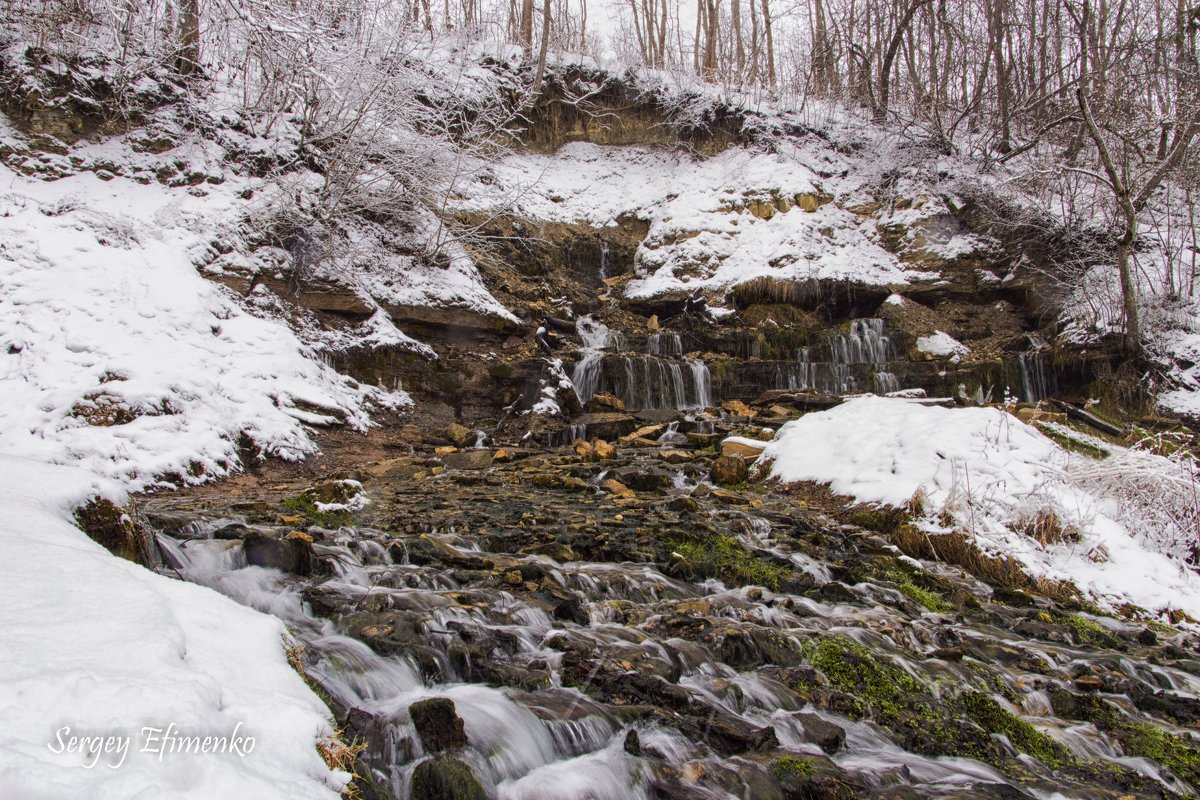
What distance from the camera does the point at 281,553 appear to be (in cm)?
412

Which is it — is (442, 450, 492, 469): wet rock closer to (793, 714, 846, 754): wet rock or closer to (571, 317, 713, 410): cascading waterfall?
(571, 317, 713, 410): cascading waterfall

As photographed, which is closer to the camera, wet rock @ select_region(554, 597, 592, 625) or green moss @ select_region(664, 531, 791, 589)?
wet rock @ select_region(554, 597, 592, 625)

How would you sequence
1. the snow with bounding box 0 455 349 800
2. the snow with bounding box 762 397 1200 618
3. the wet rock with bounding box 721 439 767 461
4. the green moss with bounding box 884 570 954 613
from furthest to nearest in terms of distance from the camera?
1. the wet rock with bounding box 721 439 767 461
2. the snow with bounding box 762 397 1200 618
3. the green moss with bounding box 884 570 954 613
4. the snow with bounding box 0 455 349 800

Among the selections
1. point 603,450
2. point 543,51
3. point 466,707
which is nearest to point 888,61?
point 543,51

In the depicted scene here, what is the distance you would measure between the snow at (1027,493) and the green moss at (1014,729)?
7.29 feet

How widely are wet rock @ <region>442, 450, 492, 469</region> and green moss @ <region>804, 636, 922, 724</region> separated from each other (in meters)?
5.86

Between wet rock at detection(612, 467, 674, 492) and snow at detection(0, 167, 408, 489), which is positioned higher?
snow at detection(0, 167, 408, 489)

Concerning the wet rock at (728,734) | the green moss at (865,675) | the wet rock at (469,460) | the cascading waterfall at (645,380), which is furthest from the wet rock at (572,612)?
the cascading waterfall at (645,380)

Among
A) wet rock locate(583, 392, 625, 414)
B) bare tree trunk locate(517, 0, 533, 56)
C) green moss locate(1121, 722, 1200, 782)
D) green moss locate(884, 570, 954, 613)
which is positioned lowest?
green moss locate(1121, 722, 1200, 782)

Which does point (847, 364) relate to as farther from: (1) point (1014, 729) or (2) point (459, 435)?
(1) point (1014, 729)

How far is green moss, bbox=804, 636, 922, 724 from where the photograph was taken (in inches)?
127

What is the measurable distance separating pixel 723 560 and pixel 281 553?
3.17 metres

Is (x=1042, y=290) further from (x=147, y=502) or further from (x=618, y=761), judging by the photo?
(x=147, y=502)

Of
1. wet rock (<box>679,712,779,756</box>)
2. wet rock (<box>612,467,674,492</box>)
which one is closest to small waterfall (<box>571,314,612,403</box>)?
wet rock (<box>612,467,674,492</box>)
